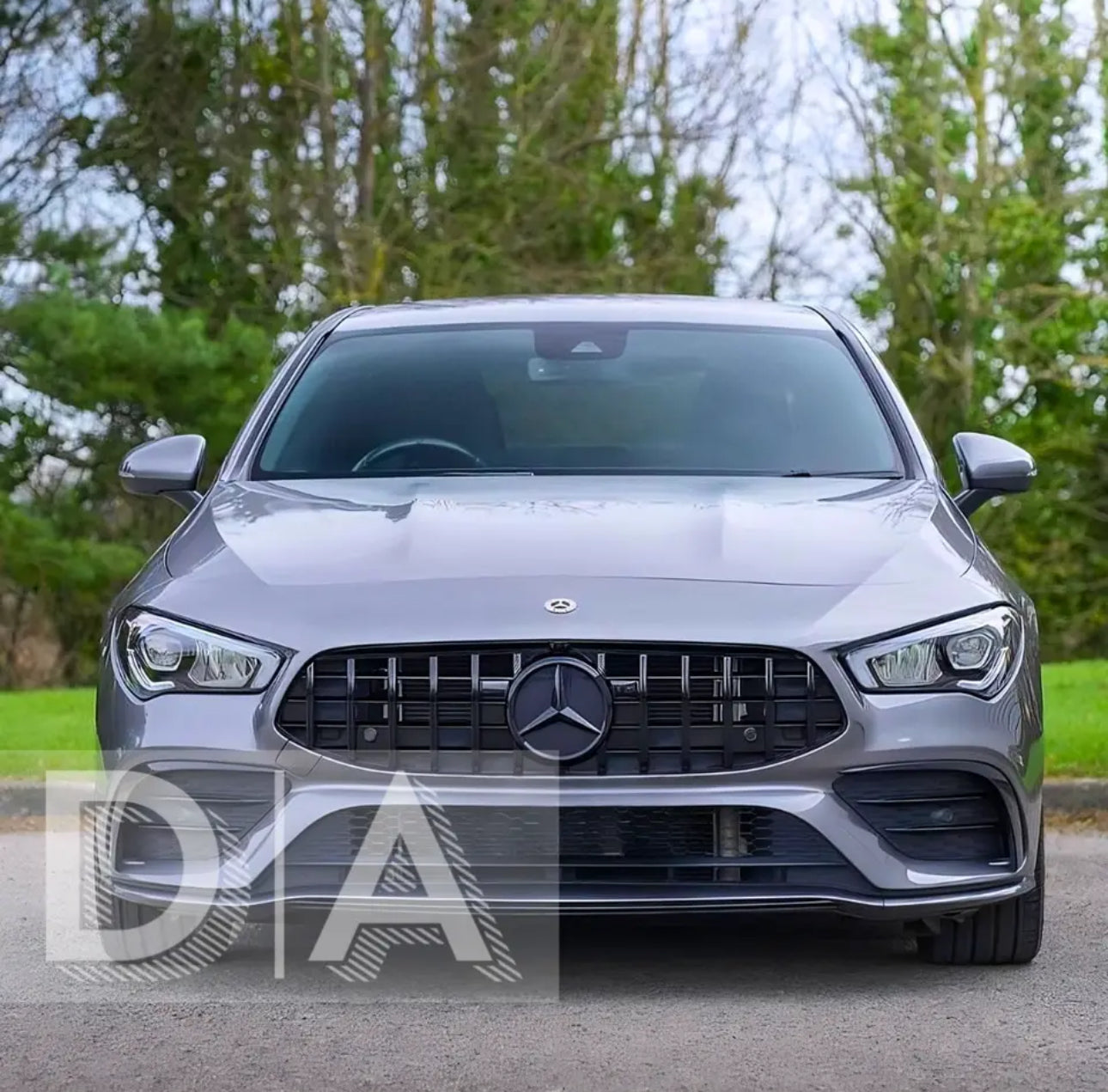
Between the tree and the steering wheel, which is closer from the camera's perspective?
the steering wheel

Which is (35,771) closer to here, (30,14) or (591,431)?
(591,431)

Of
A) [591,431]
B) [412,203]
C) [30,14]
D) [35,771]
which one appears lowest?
[35,771]

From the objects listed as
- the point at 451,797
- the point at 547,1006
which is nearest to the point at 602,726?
the point at 451,797

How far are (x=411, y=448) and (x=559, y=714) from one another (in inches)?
65.2

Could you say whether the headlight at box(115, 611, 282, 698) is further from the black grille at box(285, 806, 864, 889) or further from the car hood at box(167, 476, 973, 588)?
the black grille at box(285, 806, 864, 889)

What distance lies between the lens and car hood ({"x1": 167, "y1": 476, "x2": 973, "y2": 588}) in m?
4.75

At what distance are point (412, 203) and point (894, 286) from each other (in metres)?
7.00

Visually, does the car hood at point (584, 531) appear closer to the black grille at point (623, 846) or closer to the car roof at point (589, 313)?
the black grille at point (623, 846)

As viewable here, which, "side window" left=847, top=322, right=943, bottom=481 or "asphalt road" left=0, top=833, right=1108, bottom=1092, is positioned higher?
"side window" left=847, top=322, right=943, bottom=481

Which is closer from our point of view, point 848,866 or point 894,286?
point 848,866

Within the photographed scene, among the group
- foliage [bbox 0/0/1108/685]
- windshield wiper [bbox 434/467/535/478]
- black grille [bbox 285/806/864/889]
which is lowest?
black grille [bbox 285/806/864/889]

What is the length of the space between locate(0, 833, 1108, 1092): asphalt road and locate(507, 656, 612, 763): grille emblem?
1.79ft

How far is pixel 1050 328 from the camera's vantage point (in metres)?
28.1

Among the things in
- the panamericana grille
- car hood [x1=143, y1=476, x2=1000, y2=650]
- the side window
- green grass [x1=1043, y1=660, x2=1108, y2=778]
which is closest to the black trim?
the side window
